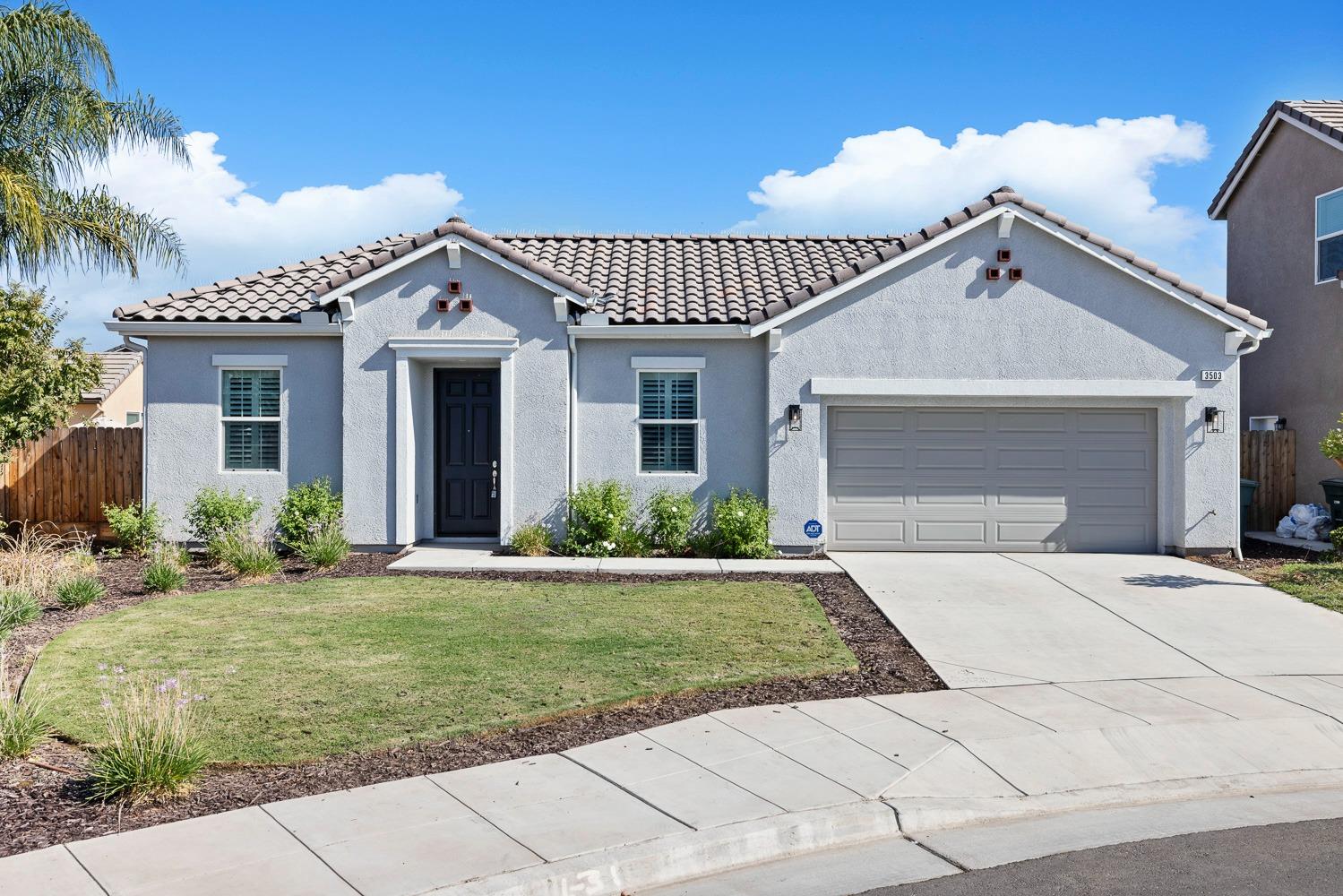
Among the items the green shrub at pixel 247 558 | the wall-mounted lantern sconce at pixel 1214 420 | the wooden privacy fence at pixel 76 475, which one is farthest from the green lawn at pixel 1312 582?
the wooden privacy fence at pixel 76 475

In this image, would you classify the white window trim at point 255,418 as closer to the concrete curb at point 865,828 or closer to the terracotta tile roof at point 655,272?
the terracotta tile roof at point 655,272

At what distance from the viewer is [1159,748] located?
698 centimetres

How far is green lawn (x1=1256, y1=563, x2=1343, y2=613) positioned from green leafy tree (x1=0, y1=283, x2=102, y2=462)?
16.9 m

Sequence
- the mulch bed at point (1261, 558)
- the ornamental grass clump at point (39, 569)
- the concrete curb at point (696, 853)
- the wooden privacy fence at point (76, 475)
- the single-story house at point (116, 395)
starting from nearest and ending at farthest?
1. the concrete curb at point (696, 853)
2. the ornamental grass clump at point (39, 569)
3. the mulch bed at point (1261, 558)
4. the wooden privacy fence at point (76, 475)
5. the single-story house at point (116, 395)

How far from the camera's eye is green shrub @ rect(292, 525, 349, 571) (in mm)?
13734

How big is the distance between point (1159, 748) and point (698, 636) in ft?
13.2

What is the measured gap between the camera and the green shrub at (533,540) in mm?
Answer: 14500

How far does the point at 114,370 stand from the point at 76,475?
727 inches

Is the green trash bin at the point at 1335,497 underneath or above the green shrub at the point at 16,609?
above

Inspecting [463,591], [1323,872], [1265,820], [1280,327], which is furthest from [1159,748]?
[1280,327]

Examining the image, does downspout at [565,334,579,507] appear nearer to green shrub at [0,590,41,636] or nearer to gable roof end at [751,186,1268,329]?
gable roof end at [751,186,1268,329]

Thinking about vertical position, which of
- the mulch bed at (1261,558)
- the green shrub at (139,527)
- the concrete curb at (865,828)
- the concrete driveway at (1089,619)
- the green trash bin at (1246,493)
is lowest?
the concrete curb at (865,828)

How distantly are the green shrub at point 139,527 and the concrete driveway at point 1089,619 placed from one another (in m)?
9.64

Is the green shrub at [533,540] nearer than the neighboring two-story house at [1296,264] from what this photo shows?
Yes
